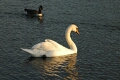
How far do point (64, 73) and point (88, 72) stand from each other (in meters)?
1.37

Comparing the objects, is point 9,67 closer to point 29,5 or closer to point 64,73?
point 64,73

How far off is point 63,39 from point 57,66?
6.86 meters

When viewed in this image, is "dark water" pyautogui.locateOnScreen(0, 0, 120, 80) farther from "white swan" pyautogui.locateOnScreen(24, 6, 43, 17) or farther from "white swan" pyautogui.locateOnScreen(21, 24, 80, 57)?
"white swan" pyautogui.locateOnScreen(24, 6, 43, 17)

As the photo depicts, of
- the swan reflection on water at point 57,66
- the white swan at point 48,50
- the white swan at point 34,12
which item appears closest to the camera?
the swan reflection on water at point 57,66

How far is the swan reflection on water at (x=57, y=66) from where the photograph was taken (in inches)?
779

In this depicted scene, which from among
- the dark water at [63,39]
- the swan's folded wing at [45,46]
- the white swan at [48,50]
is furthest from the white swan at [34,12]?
the swan's folded wing at [45,46]

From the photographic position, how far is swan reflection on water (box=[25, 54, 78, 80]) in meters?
19.8

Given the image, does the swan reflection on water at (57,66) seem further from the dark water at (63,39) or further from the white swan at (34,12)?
the white swan at (34,12)

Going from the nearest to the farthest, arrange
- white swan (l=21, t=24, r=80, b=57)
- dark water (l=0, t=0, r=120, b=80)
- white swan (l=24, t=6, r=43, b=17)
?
dark water (l=0, t=0, r=120, b=80), white swan (l=21, t=24, r=80, b=57), white swan (l=24, t=6, r=43, b=17)

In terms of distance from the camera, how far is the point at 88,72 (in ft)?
66.6

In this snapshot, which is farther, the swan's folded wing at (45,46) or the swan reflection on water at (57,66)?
the swan's folded wing at (45,46)

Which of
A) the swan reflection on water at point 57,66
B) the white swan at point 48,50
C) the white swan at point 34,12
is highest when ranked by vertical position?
the white swan at point 34,12

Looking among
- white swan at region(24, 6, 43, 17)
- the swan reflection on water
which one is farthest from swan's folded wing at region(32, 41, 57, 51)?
white swan at region(24, 6, 43, 17)

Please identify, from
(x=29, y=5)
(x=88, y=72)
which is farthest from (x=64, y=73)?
(x=29, y=5)
